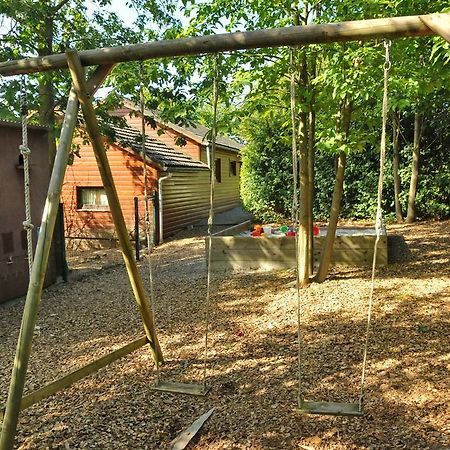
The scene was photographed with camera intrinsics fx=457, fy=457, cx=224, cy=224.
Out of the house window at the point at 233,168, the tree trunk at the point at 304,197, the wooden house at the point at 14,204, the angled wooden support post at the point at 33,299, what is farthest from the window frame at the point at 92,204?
the angled wooden support post at the point at 33,299

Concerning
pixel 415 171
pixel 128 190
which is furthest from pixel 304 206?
pixel 128 190

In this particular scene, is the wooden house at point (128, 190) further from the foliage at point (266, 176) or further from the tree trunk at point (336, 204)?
the tree trunk at point (336, 204)

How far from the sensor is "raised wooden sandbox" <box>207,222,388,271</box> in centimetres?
739

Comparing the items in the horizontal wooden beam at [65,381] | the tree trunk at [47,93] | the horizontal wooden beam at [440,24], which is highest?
the tree trunk at [47,93]

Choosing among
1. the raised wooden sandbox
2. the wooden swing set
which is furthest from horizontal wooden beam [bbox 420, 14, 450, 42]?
the raised wooden sandbox

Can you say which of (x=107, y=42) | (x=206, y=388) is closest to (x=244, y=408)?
(x=206, y=388)

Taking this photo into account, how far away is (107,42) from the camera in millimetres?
10297

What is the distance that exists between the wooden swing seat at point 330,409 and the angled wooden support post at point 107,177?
1334mm

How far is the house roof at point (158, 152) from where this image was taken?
13.6m

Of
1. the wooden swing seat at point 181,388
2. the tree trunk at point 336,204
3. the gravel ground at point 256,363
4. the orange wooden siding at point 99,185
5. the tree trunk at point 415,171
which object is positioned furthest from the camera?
the orange wooden siding at point 99,185

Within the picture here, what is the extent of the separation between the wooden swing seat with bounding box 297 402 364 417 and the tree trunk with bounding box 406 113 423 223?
11.0m

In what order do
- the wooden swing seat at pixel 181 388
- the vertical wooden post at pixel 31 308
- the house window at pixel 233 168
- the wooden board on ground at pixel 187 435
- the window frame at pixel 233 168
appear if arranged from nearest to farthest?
the vertical wooden post at pixel 31 308
the wooden board on ground at pixel 187 435
the wooden swing seat at pixel 181 388
the window frame at pixel 233 168
the house window at pixel 233 168

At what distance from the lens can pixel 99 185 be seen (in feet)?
47.4

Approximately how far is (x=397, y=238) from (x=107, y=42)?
297 inches
